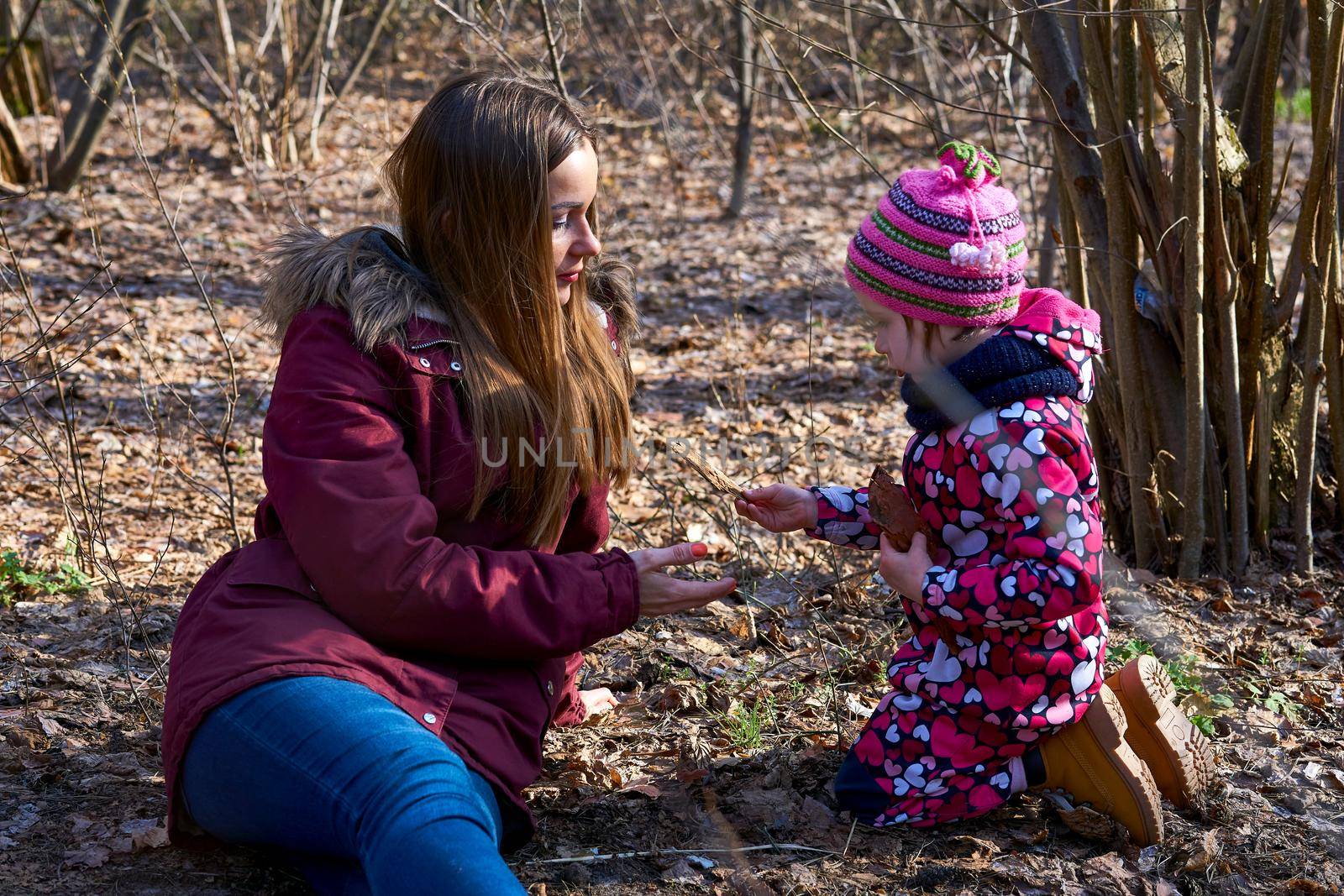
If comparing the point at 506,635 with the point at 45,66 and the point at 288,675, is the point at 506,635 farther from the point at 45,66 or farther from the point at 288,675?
the point at 45,66

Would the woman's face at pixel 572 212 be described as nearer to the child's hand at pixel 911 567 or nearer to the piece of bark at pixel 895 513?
the piece of bark at pixel 895 513

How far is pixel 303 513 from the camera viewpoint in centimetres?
204

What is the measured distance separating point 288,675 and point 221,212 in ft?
21.2

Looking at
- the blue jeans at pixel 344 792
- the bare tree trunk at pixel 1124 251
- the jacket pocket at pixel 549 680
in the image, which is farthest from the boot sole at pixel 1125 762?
the bare tree trunk at pixel 1124 251

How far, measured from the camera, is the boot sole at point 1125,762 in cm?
222

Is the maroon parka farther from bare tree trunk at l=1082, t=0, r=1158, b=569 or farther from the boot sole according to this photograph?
bare tree trunk at l=1082, t=0, r=1158, b=569

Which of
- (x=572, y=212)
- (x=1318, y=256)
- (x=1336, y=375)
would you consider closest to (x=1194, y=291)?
(x=1318, y=256)

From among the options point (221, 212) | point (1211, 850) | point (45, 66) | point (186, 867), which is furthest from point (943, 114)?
point (186, 867)

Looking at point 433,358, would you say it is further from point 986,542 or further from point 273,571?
point 986,542

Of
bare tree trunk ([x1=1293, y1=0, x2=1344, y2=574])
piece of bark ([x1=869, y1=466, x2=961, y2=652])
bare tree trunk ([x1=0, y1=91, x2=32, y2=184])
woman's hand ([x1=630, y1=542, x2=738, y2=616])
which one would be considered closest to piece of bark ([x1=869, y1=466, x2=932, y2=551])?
piece of bark ([x1=869, y1=466, x2=961, y2=652])

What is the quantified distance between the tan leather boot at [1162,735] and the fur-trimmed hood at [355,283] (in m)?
1.55

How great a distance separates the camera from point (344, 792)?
186cm

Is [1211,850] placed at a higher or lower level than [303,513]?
lower

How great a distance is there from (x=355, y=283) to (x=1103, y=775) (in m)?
1.71
